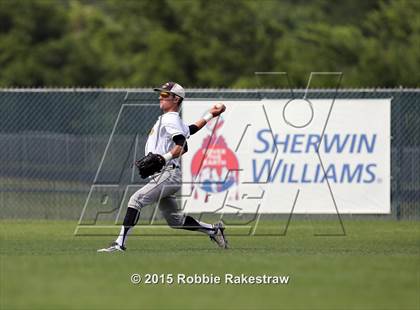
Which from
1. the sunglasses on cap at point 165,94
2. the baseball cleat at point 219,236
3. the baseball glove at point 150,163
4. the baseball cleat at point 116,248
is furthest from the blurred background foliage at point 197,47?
the baseball cleat at point 116,248

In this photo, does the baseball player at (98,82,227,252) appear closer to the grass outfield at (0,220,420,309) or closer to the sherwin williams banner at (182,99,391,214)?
the grass outfield at (0,220,420,309)

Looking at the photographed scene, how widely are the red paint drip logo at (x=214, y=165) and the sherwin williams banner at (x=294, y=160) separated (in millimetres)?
17

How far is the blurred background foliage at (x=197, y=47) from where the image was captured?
35344 mm

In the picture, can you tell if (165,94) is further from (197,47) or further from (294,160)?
(197,47)

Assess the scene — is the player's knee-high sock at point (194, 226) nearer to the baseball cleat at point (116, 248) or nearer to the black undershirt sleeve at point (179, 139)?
the baseball cleat at point (116, 248)

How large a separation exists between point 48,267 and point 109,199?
8696mm

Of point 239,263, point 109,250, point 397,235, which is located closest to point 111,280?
point 239,263

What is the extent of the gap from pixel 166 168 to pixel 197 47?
985 inches

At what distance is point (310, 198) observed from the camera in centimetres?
1798

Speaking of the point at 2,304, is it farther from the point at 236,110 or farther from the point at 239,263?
the point at 236,110

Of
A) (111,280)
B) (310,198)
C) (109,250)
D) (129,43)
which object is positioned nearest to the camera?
(111,280)

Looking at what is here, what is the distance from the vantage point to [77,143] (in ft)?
60.0

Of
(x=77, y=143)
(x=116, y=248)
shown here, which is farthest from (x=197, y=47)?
(x=116, y=248)

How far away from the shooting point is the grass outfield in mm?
8023
